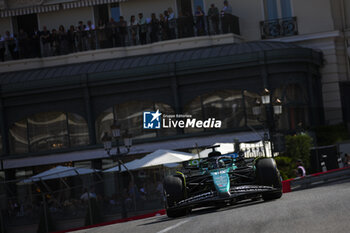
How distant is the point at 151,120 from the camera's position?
34000 millimetres

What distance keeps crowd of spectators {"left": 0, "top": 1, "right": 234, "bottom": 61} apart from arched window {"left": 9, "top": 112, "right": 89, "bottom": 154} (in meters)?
4.22

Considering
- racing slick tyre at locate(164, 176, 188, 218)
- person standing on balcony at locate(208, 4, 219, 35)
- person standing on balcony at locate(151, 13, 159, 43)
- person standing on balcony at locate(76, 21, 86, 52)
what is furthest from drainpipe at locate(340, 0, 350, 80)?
racing slick tyre at locate(164, 176, 188, 218)

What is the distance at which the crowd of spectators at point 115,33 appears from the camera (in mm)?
36250

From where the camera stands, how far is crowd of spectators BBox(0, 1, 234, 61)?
36.2m

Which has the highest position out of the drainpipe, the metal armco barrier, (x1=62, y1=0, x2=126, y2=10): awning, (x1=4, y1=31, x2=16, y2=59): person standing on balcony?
(x1=62, y1=0, x2=126, y2=10): awning

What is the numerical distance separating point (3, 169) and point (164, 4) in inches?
473

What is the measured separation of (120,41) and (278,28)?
7.84 meters

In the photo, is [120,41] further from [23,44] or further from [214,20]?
[23,44]

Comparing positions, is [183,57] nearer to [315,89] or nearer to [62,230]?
[315,89]

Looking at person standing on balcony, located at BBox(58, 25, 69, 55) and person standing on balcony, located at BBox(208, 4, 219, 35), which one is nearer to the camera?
person standing on balcony, located at BBox(208, 4, 219, 35)

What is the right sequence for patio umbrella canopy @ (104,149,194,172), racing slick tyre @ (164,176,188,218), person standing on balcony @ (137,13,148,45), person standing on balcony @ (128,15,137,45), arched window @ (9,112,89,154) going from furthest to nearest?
1. person standing on balcony @ (128,15,137,45)
2. person standing on balcony @ (137,13,148,45)
3. arched window @ (9,112,89,154)
4. patio umbrella canopy @ (104,149,194,172)
5. racing slick tyre @ (164,176,188,218)

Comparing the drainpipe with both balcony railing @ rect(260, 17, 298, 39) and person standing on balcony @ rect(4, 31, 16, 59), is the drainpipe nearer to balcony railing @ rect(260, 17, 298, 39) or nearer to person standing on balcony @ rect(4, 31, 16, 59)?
balcony railing @ rect(260, 17, 298, 39)

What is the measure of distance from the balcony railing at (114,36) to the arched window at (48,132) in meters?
4.20

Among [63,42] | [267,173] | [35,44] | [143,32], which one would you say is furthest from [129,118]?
[267,173]
